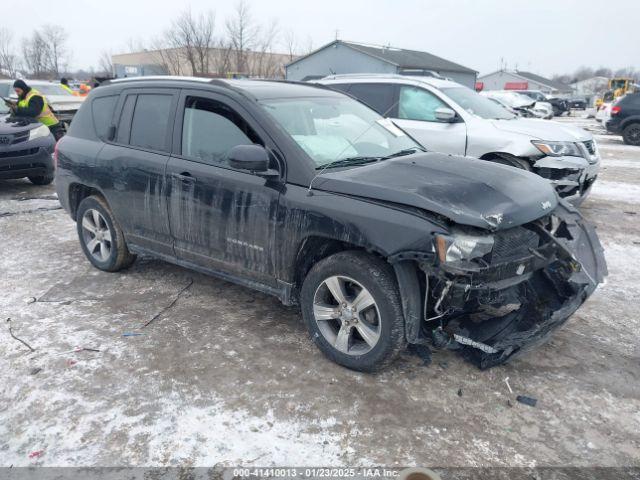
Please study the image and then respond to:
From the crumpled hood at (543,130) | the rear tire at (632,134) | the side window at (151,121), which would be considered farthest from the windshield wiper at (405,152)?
the rear tire at (632,134)

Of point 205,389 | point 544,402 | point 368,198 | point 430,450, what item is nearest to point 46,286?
point 205,389

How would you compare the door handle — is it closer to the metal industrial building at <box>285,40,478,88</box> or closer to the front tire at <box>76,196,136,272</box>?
the front tire at <box>76,196,136,272</box>

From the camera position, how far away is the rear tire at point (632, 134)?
52.2 feet

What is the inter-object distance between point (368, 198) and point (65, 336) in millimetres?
2556

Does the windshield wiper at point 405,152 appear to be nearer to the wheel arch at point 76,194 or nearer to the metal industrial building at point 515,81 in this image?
the wheel arch at point 76,194

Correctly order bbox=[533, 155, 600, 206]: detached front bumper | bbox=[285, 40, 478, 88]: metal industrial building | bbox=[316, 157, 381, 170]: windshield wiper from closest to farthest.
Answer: bbox=[316, 157, 381, 170]: windshield wiper → bbox=[533, 155, 600, 206]: detached front bumper → bbox=[285, 40, 478, 88]: metal industrial building

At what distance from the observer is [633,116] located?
15742mm

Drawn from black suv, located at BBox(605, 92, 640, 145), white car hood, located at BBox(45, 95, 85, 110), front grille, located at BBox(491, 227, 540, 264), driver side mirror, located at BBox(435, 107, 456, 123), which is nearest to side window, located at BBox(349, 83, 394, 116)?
driver side mirror, located at BBox(435, 107, 456, 123)

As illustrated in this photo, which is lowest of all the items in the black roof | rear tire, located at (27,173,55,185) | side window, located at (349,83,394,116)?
rear tire, located at (27,173,55,185)

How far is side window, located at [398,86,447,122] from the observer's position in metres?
7.39

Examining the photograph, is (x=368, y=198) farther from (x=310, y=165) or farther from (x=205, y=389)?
(x=205, y=389)

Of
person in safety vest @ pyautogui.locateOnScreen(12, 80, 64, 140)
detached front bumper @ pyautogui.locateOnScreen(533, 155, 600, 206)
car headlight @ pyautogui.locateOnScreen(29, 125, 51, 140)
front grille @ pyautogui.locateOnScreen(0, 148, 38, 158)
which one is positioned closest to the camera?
detached front bumper @ pyautogui.locateOnScreen(533, 155, 600, 206)

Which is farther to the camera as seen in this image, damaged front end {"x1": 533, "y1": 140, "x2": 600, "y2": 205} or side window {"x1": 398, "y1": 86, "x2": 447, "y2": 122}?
side window {"x1": 398, "y1": 86, "x2": 447, "y2": 122}

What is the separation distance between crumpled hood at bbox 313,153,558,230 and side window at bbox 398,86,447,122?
3854 mm
